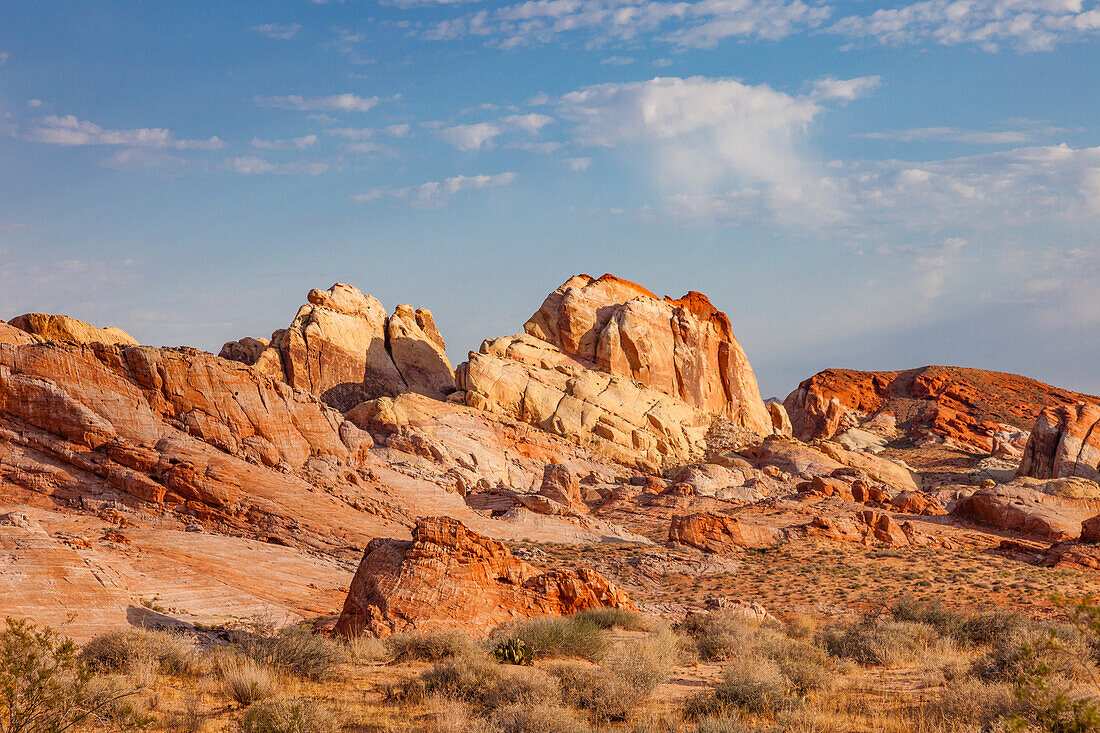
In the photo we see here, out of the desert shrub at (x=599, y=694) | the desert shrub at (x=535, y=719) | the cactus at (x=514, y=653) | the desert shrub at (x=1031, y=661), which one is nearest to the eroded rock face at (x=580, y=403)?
the cactus at (x=514, y=653)

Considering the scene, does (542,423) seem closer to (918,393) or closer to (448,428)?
(448,428)

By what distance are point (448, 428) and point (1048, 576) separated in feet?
104

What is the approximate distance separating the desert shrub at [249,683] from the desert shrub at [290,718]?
149 centimetres

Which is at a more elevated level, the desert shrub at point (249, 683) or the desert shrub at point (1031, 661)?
the desert shrub at point (1031, 661)

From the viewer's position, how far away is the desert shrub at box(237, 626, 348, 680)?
39.5 ft

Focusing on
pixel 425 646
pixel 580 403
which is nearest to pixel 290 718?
pixel 425 646

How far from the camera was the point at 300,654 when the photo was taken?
40.2 feet

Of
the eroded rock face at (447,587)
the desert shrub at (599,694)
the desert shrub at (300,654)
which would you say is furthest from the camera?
the eroded rock face at (447,587)

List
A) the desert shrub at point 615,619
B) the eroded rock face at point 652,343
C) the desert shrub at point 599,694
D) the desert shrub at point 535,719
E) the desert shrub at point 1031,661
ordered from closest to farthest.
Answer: the desert shrub at point 535,719
the desert shrub at point 599,694
the desert shrub at point 1031,661
the desert shrub at point 615,619
the eroded rock face at point 652,343

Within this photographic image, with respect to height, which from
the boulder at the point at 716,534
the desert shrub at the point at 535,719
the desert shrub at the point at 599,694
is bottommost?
the boulder at the point at 716,534

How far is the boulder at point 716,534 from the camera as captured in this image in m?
33.6

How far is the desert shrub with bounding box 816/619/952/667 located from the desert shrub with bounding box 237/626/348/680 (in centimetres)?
804

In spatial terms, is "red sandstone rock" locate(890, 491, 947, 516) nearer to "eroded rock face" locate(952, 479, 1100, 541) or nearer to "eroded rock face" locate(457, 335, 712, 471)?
"eroded rock face" locate(952, 479, 1100, 541)

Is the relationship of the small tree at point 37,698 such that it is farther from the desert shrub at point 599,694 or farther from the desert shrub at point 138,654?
the desert shrub at point 599,694
